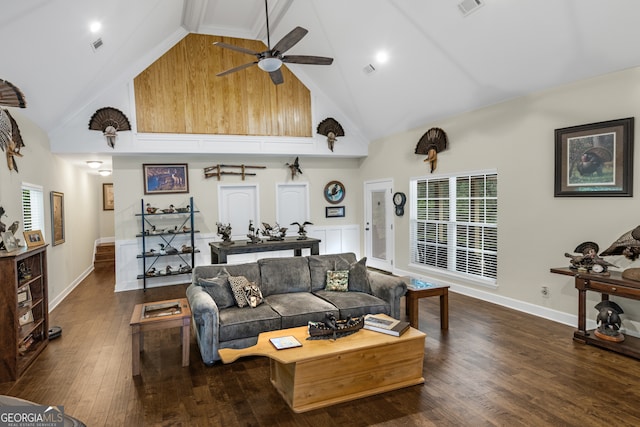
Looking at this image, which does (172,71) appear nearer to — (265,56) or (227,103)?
(227,103)

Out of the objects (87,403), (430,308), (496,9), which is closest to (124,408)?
(87,403)

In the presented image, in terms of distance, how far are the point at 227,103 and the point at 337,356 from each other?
229 inches

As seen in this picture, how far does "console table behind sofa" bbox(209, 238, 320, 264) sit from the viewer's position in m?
5.91

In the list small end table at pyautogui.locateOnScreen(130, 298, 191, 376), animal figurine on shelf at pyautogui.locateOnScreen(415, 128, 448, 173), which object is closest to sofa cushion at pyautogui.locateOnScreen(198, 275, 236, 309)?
small end table at pyautogui.locateOnScreen(130, 298, 191, 376)

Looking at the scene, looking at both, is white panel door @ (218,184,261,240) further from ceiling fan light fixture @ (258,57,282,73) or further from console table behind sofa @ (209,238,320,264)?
ceiling fan light fixture @ (258,57,282,73)

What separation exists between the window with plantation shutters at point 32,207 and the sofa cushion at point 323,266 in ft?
12.0

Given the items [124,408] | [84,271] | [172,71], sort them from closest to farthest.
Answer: [124,408], [172,71], [84,271]

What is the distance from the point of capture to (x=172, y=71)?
23.1 feet

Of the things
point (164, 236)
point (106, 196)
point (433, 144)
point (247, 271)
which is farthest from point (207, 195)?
point (106, 196)

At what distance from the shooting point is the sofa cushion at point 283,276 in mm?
Result: 4512

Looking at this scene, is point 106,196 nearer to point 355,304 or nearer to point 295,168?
point 295,168

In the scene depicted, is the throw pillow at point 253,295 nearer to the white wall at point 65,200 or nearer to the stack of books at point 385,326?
the stack of books at point 385,326

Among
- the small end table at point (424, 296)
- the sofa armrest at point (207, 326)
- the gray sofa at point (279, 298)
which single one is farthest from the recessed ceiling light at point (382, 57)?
the sofa armrest at point (207, 326)

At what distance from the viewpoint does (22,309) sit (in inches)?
146
